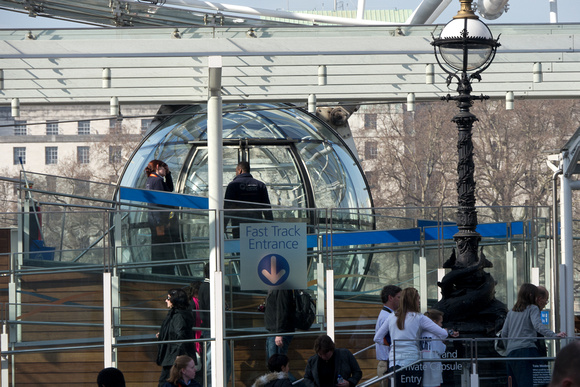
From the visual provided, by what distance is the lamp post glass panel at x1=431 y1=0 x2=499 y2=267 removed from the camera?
30.6ft

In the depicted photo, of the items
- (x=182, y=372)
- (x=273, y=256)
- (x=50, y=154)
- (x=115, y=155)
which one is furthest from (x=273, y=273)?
(x=50, y=154)

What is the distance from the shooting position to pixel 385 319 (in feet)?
31.4

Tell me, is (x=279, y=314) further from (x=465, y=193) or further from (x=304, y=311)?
(x=465, y=193)

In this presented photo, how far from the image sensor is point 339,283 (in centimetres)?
1124

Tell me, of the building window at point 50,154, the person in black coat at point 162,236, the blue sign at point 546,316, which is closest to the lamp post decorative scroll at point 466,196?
the blue sign at point 546,316

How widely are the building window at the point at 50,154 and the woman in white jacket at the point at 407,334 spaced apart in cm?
8270

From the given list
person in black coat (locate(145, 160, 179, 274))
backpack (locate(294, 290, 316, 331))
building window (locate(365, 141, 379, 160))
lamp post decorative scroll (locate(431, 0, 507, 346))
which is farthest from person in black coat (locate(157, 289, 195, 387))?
building window (locate(365, 141, 379, 160))

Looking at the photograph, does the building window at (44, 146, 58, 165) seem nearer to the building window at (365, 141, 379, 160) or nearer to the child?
the building window at (365, 141, 379, 160)

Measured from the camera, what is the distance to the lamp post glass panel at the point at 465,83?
30.6 ft

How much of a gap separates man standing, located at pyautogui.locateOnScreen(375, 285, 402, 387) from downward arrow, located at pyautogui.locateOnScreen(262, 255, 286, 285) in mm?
1491

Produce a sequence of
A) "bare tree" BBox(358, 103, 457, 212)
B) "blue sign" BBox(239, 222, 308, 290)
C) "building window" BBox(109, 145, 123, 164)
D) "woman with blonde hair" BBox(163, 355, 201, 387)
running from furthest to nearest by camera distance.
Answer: "building window" BBox(109, 145, 123, 164), "bare tree" BBox(358, 103, 457, 212), "blue sign" BBox(239, 222, 308, 290), "woman with blonde hair" BBox(163, 355, 201, 387)

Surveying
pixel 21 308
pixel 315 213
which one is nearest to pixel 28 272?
pixel 21 308

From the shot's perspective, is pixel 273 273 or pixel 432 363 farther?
pixel 273 273

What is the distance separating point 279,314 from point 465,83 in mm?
3460
